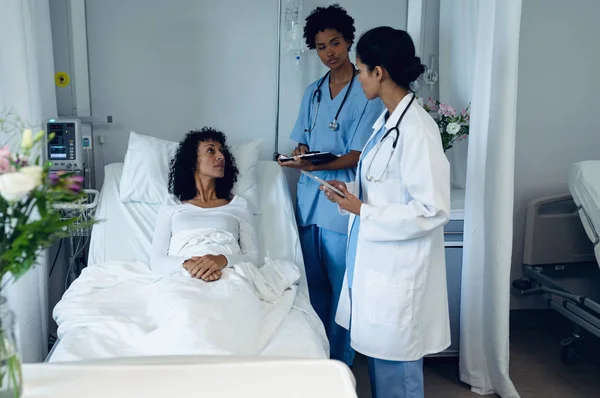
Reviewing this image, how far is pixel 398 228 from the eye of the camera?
5.86 ft

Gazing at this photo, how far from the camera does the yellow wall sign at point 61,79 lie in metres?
2.80

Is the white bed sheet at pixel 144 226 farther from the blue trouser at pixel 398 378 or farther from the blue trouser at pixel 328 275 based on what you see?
the blue trouser at pixel 398 378

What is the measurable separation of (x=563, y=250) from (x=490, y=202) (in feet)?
3.06

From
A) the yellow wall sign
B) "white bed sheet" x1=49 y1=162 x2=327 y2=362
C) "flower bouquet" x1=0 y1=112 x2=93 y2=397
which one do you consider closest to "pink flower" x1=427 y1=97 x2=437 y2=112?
"white bed sheet" x1=49 y1=162 x2=327 y2=362

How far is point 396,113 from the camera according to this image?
6.06ft

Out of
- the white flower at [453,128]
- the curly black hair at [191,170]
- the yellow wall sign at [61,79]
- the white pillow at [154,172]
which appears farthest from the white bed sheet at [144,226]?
the white flower at [453,128]

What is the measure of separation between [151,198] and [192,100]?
0.63 meters

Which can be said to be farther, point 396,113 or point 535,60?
point 535,60

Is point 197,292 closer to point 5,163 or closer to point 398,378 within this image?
point 398,378

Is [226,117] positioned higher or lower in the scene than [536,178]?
higher

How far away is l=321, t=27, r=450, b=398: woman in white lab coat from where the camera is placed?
1.76 metres

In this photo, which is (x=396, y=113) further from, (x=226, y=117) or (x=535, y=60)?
(x=535, y=60)

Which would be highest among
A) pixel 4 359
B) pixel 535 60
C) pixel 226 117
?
pixel 535 60

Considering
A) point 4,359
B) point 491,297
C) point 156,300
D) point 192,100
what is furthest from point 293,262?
point 4,359
